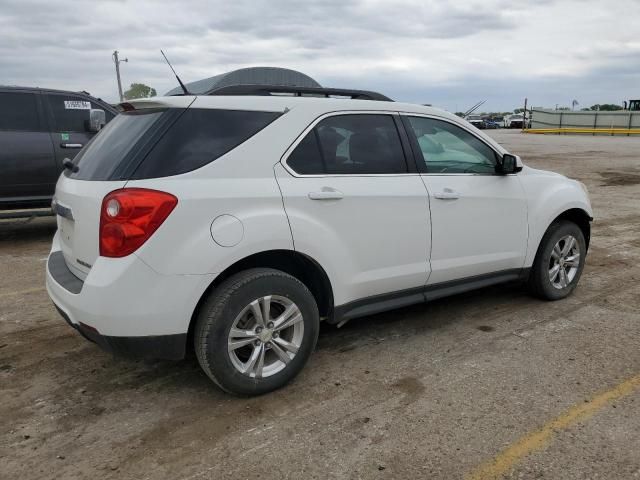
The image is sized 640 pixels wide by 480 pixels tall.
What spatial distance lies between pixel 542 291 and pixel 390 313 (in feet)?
4.45

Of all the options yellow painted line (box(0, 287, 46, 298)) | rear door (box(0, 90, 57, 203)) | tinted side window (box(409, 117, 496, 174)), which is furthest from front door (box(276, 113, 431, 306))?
rear door (box(0, 90, 57, 203))

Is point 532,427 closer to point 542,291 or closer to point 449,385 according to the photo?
point 449,385

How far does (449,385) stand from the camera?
3332 millimetres

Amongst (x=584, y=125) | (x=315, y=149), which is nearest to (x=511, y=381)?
(x=315, y=149)

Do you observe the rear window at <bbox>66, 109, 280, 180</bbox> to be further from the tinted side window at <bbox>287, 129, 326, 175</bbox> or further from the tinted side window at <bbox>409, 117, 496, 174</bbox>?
the tinted side window at <bbox>409, 117, 496, 174</bbox>

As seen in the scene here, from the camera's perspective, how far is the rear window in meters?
2.88

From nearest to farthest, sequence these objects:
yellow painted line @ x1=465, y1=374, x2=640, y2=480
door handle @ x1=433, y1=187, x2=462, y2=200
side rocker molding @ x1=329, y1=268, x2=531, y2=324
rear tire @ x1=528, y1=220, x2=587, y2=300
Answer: yellow painted line @ x1=465, y1=374, x2=640, y2=480, side rocker molding @ x1=329, y1=268, x2=531, y2=324, door handle @ x1=433, y1=187, x2=462, y2=200, rear tire @ x1=528, y1=220, x2=587, y2=300

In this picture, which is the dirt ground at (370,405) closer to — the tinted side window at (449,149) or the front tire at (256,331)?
the front tire at (256,331)

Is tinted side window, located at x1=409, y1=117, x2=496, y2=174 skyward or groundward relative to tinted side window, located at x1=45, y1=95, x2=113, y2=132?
groundward

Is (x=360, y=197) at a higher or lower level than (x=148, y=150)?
lower

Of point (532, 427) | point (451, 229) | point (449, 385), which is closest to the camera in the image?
point (532, 427)

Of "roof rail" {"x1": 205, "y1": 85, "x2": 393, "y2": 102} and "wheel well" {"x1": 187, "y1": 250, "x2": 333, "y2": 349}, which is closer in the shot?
"wheel well" {"x1": 187, "y1": 250, "x2": 333, "y2": 349}

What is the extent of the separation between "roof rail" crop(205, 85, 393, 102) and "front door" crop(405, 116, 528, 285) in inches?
13.5

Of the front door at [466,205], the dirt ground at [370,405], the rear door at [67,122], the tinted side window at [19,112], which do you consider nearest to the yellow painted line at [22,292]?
the dirt ground at [370,405]
